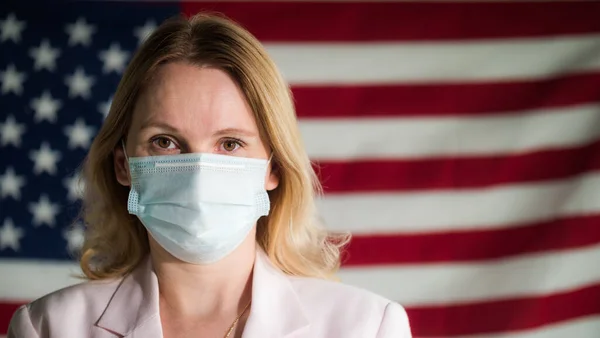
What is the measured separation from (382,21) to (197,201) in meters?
1.41

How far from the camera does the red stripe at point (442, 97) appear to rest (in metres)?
2.93

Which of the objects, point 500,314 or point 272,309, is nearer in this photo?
point 272,309

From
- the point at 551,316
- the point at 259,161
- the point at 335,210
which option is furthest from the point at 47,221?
the point at 551,316

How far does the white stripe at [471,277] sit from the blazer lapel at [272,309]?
3.47 ft

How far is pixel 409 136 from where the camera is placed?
294cm

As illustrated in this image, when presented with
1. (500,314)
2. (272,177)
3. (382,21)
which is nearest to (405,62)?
(382,21)

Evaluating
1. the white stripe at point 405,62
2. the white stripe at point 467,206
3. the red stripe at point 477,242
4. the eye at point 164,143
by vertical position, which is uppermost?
the white stripe at point 405,62

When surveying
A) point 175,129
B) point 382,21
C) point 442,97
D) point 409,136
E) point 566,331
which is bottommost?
point 566,331

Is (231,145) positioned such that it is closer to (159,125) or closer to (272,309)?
(159,125)

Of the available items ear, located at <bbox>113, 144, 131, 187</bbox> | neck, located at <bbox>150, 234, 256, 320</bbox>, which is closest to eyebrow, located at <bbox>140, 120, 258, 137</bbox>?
ear, located at <bbox>113, 144, 131, 187</bbox>

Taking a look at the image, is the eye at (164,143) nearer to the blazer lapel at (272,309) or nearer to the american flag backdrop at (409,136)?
the blazer lapel at (272,309)

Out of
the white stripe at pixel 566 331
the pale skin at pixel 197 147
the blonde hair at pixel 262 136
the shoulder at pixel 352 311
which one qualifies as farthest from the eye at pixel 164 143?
the white stripe at pixel 566 331

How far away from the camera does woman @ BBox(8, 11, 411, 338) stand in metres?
1.75

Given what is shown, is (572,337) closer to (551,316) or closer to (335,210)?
(551,316)
